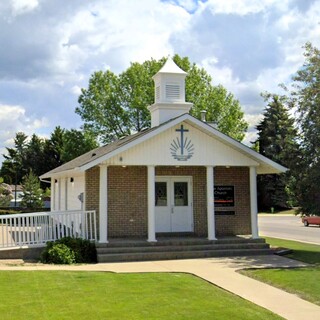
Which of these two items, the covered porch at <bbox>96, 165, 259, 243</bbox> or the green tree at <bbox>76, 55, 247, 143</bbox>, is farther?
the green tree at <bbox>76, 55, 247, 143</bbox>

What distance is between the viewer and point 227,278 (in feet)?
37.8

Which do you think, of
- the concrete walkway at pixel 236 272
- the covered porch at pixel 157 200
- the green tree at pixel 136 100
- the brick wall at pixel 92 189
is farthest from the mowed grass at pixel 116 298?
the green tree at pixel 136 100

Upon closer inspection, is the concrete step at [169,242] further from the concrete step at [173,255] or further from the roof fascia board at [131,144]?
the roof fascia board at [131,144]

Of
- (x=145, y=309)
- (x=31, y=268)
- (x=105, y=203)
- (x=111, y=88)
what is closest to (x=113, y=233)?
(x=105, y=203)

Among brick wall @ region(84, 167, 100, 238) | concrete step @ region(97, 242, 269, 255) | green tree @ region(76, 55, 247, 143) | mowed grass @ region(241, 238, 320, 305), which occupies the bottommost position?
mowed grass @ region(241, 238, 320, 305)

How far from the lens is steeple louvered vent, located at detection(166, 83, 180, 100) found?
792 inches

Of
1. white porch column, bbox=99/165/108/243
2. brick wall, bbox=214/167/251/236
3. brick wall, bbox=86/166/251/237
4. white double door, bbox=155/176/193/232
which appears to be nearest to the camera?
white porch column, bbox=99/165/108/243

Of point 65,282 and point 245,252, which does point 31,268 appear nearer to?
point 65,282

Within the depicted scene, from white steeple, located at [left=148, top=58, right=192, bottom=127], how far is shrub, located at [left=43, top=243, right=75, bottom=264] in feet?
24.1

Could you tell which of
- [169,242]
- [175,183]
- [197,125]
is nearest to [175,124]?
[197,125]

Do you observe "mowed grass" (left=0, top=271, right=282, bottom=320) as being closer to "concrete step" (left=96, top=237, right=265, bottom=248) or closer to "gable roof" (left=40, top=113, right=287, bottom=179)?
"concrete step" (left=96, top=237, right=265, bottom=248)

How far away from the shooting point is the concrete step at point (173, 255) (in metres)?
14.8

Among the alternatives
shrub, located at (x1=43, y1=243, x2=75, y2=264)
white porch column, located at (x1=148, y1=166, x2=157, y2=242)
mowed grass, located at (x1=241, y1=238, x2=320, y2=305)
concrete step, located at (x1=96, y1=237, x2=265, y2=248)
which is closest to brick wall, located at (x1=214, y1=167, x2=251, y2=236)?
concrete step, located at (x1=96, y1=237, x2=265, y2=248)

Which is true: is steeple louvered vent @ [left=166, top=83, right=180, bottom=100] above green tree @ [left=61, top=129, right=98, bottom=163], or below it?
below
